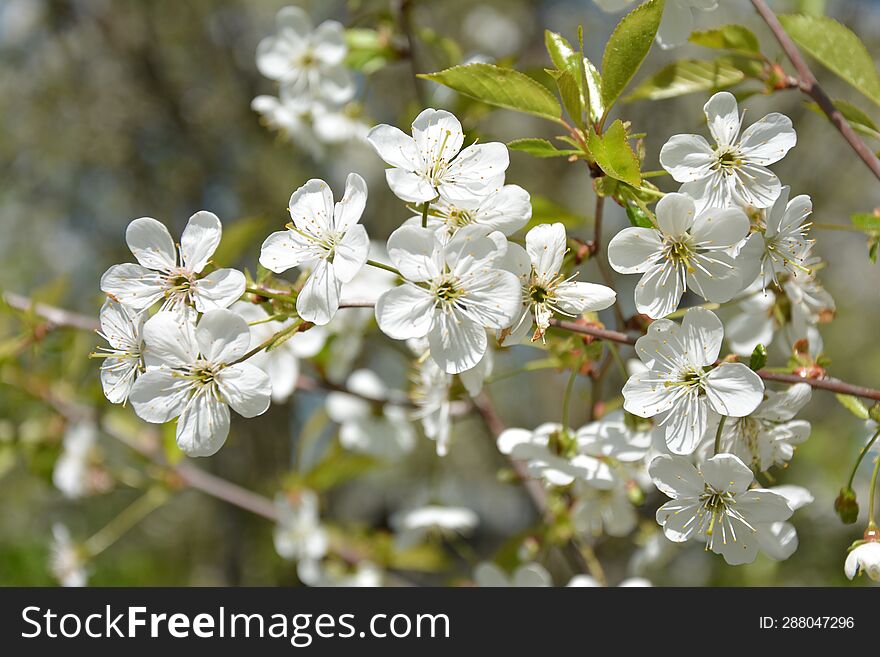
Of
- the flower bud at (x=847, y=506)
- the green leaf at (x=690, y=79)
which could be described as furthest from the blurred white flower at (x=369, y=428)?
the flower bud at (x=847, y=506)

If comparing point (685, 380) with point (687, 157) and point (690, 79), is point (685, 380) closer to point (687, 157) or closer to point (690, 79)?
point (687, 157)

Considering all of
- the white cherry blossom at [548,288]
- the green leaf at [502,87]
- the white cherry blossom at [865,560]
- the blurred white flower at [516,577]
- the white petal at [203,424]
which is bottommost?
the white cherry blossom at [865,560]

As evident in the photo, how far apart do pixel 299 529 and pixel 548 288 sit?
1002 millimetres

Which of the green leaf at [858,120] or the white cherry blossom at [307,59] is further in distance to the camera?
the white cherry blossom at [307,59]

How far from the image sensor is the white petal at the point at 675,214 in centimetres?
72

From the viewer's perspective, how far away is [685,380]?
76cm

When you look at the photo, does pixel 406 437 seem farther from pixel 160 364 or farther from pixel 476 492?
pixel 476 492

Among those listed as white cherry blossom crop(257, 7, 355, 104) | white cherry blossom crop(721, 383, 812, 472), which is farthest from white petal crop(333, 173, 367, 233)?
white cherry blossom crop(257, 7, 355, 104)

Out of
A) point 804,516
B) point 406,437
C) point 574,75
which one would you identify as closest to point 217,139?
point 406,437

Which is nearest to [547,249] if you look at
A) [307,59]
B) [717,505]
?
[717,505]

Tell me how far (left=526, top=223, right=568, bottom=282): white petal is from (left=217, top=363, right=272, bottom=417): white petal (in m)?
0.27

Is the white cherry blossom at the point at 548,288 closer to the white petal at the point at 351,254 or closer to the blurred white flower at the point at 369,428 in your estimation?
the white petal at the point at 351,254

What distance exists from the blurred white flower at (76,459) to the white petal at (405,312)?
3.73 ft

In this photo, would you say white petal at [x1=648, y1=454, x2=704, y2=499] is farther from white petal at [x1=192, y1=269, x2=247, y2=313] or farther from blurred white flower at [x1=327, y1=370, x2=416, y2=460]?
blurred white flower at [x1=327, y1=370, x2=416, y2=460]
